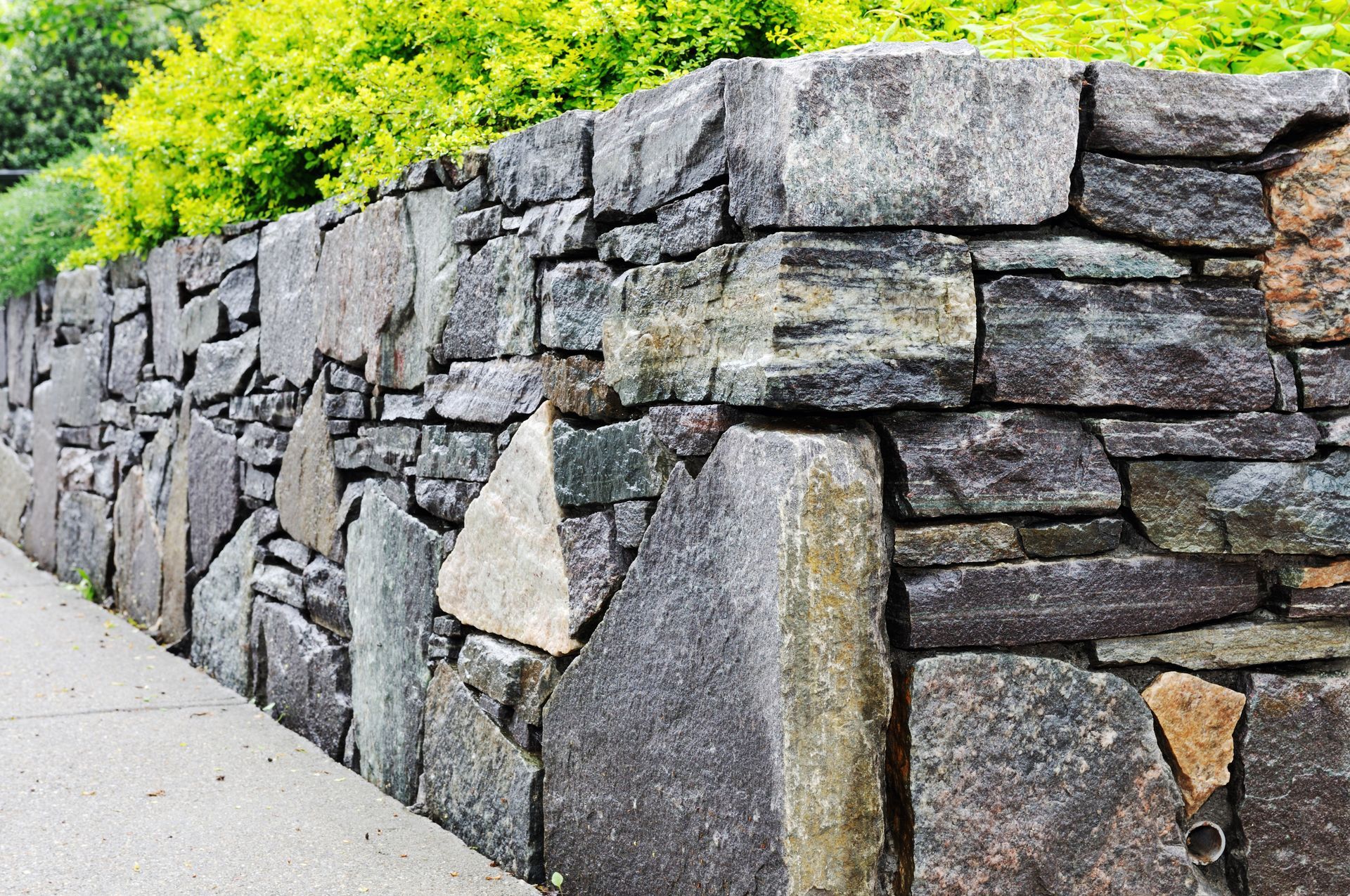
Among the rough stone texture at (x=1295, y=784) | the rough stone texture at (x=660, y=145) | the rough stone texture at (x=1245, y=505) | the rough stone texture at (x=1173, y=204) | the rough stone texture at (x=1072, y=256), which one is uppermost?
the rough stone texture at (x=660, y=145)

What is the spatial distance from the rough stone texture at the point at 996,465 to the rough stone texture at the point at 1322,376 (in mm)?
465

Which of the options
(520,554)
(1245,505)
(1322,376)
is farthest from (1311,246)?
(520,554)

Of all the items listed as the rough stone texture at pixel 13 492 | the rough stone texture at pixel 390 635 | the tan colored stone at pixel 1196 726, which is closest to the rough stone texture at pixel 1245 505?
the tan colored stone at pixel 1196 726

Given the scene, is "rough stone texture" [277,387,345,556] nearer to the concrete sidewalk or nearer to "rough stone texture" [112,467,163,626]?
the concrete sidewalk

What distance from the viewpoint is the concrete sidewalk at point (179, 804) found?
3.21 metres

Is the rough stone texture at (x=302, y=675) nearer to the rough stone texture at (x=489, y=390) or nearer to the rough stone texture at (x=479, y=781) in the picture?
the rough stone texture at (x=479, y=781)

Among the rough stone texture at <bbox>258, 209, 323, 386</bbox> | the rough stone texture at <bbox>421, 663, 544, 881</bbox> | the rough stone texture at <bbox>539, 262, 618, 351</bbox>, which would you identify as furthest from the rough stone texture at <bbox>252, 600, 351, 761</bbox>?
the rough stone texture at <bbox>539, 262, 618, 351</bbox>

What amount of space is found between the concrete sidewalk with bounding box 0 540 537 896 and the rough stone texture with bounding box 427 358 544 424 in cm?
120

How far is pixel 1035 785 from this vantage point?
7.89ft

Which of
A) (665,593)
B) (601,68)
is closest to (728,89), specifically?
(665,593)

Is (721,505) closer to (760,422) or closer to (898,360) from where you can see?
(760,422)

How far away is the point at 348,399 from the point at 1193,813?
291 centimetres

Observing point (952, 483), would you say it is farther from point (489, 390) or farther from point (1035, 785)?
point (489, 390)

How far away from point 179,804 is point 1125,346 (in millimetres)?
3002
